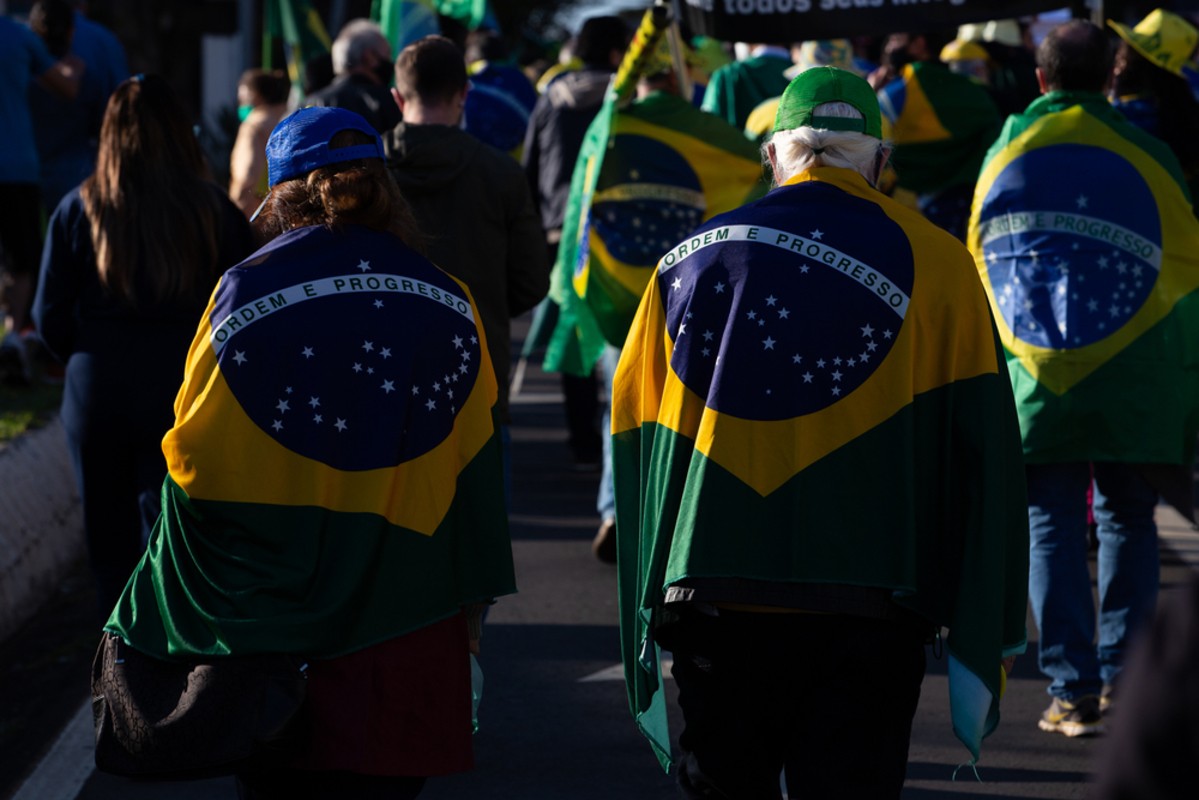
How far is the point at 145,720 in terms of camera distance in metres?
3.19

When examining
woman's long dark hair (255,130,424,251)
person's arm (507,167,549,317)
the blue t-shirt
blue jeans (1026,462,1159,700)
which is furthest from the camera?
the blue t-shirt

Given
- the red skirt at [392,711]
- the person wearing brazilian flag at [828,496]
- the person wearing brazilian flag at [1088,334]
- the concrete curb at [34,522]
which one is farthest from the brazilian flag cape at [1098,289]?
the concrete curb at [34,522]

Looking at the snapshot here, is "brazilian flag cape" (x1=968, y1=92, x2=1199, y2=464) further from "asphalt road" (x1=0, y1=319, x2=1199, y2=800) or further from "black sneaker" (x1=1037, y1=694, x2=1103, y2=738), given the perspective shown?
"asphalt road" (x1=0, y1=319, x2=1199, y2=800)

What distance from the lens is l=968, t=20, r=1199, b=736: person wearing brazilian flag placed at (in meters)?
5.29

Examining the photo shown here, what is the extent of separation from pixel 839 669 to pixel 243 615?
1023 mm

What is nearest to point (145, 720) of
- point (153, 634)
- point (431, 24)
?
point (153, 634)

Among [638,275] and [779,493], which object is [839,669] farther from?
[638,275]

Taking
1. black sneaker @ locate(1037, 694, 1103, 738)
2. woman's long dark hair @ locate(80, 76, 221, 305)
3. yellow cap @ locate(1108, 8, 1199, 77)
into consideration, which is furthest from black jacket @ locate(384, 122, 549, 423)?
yellow cap @ locate(1108, 8, 1199, 77)

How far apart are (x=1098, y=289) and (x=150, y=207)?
2593 millimetres

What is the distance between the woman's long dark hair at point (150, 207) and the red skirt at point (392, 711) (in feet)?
6.67

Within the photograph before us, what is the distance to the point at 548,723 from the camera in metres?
5.60

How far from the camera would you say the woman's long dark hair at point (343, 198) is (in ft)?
11.3

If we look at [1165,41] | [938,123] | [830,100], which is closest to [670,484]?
[830,100]

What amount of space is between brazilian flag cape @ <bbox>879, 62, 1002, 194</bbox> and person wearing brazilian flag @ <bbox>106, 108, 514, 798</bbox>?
5377 mm
